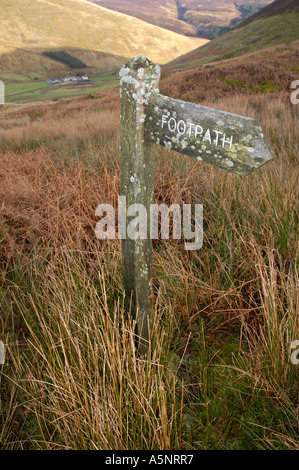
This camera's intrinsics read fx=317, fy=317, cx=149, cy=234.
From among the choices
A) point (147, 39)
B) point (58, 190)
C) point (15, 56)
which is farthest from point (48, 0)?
point (58, 190)

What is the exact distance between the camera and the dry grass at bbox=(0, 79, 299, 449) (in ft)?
4.61

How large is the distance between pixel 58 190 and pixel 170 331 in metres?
2.66

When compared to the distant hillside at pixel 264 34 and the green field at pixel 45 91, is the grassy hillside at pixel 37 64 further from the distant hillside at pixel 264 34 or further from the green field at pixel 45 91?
the distant hillside at pixel 264 34

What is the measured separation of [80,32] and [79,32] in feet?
2.67

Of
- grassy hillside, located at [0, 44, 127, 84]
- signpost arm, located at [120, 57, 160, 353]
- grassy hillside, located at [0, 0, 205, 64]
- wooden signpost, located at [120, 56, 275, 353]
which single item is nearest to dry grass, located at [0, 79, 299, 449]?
signpost arm, located at [120, 57, 160, 353]

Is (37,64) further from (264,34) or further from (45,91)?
(264,34)

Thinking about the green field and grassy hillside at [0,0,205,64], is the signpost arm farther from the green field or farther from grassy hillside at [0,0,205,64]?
grassy hillside at [0,0,205,64]

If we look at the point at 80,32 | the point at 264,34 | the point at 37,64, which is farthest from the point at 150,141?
the point at 80,32

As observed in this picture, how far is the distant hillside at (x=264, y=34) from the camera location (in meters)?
34.4

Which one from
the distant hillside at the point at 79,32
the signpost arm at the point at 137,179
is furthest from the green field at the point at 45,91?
the signpost arm at the point at 137,179

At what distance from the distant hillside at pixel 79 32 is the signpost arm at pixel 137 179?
14469 centimetres

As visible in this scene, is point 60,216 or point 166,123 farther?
point 60,216

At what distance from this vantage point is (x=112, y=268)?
247cm
